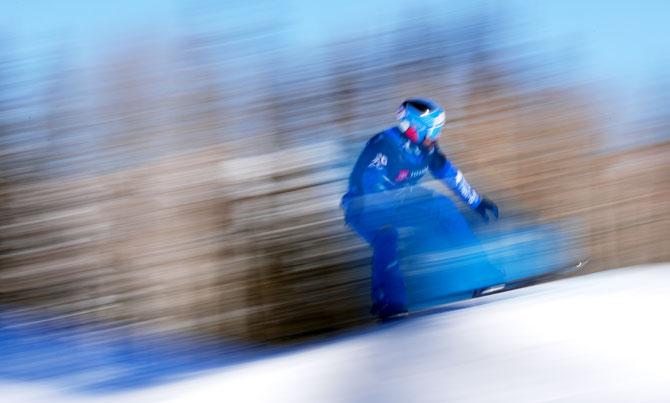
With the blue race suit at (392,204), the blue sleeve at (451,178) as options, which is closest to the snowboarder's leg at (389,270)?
the blue race suit at (392,204)

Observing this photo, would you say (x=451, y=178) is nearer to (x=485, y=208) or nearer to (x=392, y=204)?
(x=485, y=208)

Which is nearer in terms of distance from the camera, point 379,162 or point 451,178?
point 379,162

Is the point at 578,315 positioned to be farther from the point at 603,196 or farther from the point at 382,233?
the point at 603,196

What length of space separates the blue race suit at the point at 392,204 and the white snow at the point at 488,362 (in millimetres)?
1483

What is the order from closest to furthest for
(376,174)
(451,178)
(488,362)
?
(488,362) < (376,174) < (451,178)

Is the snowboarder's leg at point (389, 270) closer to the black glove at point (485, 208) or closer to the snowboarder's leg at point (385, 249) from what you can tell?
the snowboarder's leg at point (385, 249)

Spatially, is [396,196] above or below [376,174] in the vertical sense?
below

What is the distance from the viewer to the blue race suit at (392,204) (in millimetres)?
3857

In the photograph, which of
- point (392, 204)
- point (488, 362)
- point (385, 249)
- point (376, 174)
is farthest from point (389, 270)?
point (488, 362)

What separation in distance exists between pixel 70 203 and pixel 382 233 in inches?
113

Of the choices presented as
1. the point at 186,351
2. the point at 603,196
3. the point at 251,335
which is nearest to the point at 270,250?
the point at 251,335

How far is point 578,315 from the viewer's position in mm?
2150

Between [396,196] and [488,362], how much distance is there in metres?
1.94

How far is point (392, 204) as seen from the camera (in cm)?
387
